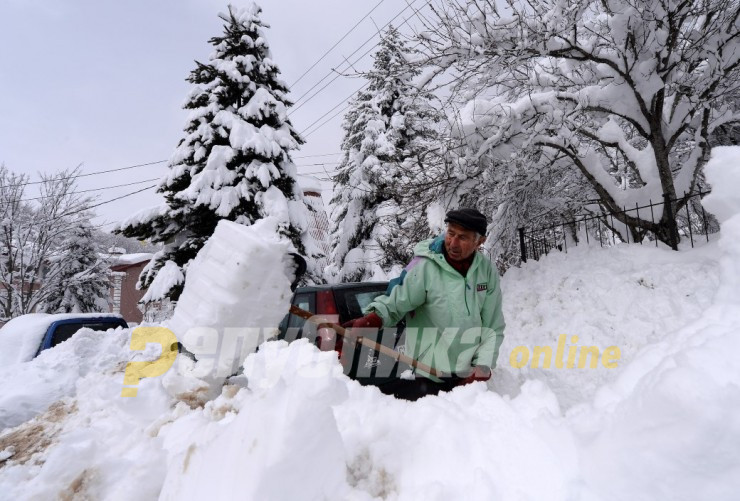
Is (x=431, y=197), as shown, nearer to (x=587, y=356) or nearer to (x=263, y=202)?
(x=587, y=356)

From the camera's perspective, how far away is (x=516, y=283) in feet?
21.3

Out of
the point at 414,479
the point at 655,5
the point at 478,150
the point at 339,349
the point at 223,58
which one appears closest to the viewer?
the point at 414,479

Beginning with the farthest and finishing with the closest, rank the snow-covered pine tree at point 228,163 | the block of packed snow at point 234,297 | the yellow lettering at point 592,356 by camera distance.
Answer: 1. the snow-covered pine tree at point 228,163
2. the yellow lettering at point 592,356
3. the block of packed snow at point 234,297

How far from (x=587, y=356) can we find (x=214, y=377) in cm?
459

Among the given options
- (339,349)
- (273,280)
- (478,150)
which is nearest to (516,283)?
(478,150)

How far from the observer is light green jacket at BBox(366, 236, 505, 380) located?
107 inches

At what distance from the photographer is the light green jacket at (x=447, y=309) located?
2719 mm

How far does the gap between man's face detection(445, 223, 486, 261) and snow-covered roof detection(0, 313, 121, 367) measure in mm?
7395

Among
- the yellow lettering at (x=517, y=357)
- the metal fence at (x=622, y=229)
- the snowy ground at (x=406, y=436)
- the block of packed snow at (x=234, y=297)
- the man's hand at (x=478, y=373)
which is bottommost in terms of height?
the yellow lettering at (x=517, y=357)

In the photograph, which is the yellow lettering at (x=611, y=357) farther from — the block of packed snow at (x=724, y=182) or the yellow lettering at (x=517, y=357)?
the block of packed snow at (x=724, y=182)

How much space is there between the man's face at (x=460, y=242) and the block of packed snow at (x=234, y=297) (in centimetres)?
124

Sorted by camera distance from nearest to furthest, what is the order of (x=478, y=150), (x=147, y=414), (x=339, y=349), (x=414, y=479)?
(x=414, y=479)
(x=147, y=414)
(x=339, y=349)
(x=478, y=150)

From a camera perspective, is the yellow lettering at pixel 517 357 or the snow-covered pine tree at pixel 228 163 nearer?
the yellow lettering at pixel 517 357

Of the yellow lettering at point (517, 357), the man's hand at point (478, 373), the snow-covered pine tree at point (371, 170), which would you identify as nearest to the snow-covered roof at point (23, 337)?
the man's hand at point (478, 373)
